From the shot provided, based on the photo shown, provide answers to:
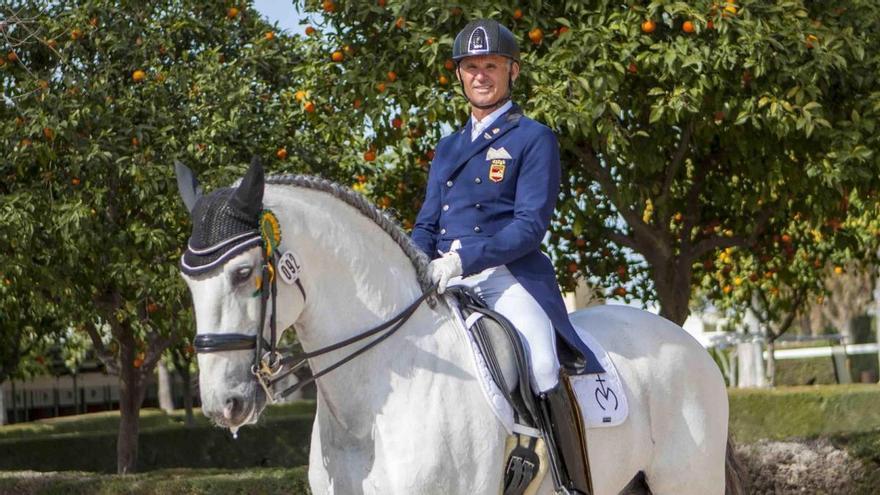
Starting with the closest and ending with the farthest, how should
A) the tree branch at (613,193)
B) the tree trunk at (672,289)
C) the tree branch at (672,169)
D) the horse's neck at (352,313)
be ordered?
the horse's neck at (352,313) → the tree branch at (613,193) → the tree branch at (672,169) → the tree trunk at (672,289)

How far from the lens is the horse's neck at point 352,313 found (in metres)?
4.69

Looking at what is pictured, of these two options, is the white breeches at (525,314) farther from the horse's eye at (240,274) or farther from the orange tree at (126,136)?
the orange tree at (126,136)

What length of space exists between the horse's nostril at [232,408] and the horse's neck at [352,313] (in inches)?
21.1

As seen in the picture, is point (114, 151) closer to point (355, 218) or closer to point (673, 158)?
point (673, 158)

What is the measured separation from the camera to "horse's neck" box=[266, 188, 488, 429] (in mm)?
4688

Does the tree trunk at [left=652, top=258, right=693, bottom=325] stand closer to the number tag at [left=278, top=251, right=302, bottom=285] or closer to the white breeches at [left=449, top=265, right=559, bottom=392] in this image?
the white breeches at [left=449, top=265, right=559, bottom=392]

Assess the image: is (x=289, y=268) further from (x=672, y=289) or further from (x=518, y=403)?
(x=672, y=289)

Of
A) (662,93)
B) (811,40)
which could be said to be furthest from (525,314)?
(811,40)

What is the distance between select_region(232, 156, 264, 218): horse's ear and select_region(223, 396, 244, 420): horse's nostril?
643 mm

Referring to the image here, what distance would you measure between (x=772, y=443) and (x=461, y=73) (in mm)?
8082

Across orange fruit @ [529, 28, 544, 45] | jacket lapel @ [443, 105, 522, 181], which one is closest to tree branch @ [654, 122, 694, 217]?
orange fruit @ [529, 28, 544, 45]

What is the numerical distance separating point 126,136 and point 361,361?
24.6 feet

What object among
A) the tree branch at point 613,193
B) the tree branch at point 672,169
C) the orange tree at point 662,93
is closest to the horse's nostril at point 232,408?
the orange tree at point 662,93

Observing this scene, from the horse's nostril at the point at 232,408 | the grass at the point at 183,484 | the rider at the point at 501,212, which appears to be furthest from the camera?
the grass at the point at 183,484
